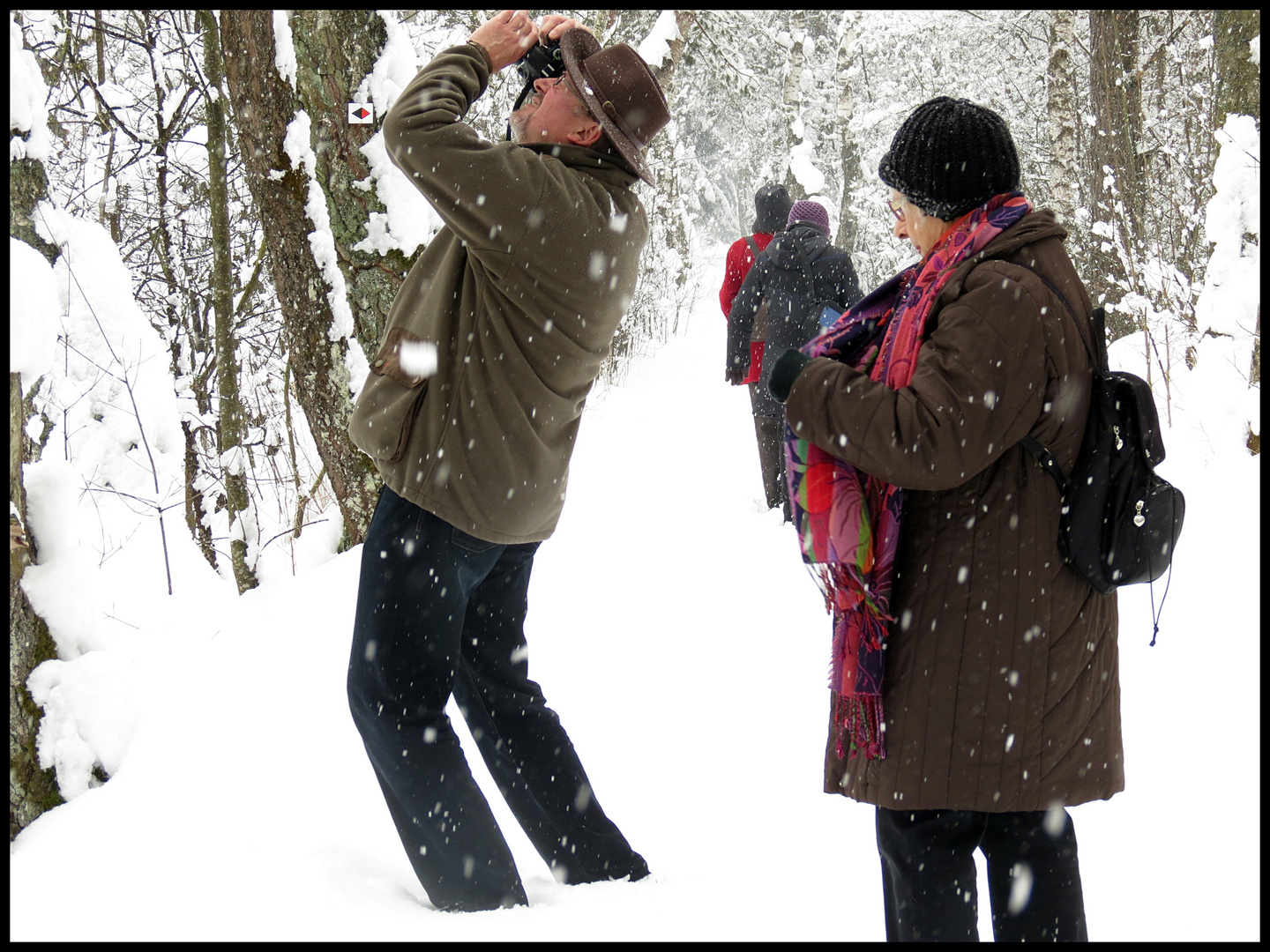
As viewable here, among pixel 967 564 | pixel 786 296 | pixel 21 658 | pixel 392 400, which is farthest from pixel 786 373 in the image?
pixel 786 296

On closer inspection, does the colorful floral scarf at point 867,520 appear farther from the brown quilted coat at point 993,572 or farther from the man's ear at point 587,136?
the man's ear at point 587,136

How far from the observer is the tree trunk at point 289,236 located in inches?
156

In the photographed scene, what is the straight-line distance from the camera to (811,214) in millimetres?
5637

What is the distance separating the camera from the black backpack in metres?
1.61

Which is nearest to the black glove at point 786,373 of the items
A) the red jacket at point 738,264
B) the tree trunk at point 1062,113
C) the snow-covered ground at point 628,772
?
the snow-covered ground at point 628,772

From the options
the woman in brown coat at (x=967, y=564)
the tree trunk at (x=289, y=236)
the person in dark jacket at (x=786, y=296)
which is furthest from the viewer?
the person in dark jacket at (x=786, y=296)

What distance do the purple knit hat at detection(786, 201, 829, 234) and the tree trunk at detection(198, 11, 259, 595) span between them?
3667 millimetres

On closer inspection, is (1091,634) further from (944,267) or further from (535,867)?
(535,867)

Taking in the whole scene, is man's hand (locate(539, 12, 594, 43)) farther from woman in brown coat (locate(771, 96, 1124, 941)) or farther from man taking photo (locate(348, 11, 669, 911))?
woman in brown coat (locate(771, 96, 1124, 941))

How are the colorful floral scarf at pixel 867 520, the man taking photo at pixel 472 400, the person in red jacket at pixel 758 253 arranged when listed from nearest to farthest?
1. the colorful floral scarf at pixel 867 520
2. the man taking photo at pixel 472 400
3. the person in red jacket at pixel 758 253

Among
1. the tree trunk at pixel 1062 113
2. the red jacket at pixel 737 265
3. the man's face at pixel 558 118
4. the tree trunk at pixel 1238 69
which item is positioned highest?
the tree trunk at pixel 1062 113

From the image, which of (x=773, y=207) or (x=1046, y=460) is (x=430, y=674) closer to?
(x=1046, y=460)

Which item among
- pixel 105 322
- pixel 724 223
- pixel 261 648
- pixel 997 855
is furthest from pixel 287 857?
pixel 724 223

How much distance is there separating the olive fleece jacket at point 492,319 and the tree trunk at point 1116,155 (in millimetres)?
6511
